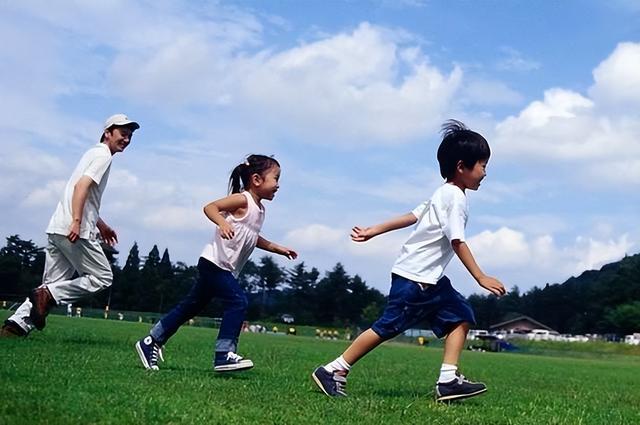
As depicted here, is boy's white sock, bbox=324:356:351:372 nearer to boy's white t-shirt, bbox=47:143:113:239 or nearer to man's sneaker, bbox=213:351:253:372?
man's sneaker, bbox=213:351:253:372

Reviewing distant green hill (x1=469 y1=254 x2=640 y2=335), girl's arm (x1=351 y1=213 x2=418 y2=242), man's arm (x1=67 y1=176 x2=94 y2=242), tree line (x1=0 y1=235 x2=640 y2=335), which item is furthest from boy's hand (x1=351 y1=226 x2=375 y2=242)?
distant green hill (x1=469 y1=254 x2=640 y2=335)

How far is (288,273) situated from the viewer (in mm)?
131000

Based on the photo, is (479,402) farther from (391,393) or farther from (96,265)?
(96,265)

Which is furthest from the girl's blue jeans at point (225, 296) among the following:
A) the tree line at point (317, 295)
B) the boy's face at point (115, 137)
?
the tree line at point (317, 295)

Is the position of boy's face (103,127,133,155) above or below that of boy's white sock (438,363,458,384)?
above

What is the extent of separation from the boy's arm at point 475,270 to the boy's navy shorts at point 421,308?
0.28 m

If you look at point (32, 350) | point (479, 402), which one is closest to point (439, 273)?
point (479, 402)

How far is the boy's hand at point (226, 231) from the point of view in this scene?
5.82 m

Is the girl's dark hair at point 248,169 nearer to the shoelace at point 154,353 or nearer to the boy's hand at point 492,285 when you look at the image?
the shoelace at point 154,353

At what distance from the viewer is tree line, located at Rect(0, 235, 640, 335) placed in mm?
91169

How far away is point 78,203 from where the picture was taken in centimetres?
741

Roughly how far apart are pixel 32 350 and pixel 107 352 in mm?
901

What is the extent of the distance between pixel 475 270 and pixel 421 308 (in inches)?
17.2

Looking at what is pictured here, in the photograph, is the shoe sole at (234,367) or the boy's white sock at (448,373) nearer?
the boy's white sock at (448,373)
